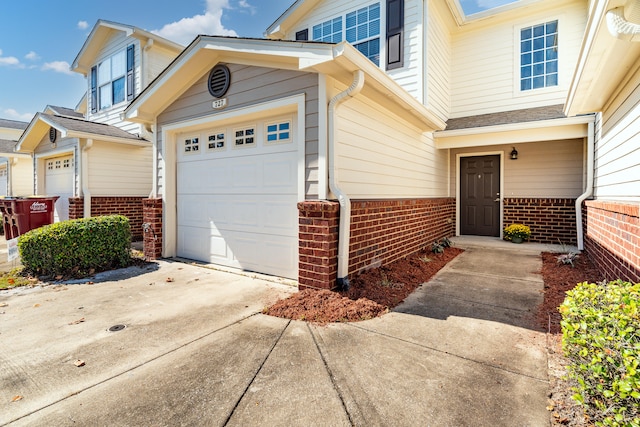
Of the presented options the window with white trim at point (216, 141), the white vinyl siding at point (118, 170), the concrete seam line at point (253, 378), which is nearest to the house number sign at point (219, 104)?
the window with white trim at point (216, 141)

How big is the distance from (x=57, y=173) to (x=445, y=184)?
1142 cm

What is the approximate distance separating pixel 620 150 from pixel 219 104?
5739 mm

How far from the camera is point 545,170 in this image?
797 cm

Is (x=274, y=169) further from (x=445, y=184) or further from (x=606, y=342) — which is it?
(x=445, y=184)

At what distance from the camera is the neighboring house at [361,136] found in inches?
165

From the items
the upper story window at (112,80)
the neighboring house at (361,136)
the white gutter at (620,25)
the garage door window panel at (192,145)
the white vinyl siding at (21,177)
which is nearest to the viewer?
the white gutter at (620,25)

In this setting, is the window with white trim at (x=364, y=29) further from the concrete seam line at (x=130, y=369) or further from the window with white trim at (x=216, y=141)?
the concrete seam line at (x=130, y=369)

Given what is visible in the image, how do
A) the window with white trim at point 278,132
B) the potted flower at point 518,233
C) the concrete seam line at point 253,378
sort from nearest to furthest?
the concrete seam line at point 253,378 < the window with white trim at point 278,132 < the potted flower at point 518,233

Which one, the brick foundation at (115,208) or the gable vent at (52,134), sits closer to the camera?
the brick foundation at (115,208)

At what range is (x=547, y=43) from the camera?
7820 mm

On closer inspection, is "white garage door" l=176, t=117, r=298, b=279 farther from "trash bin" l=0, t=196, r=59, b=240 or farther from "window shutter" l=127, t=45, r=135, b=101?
"window shutter" l=127, t=45, r=135, b=101

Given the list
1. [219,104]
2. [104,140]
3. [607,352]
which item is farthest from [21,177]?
[607,352]

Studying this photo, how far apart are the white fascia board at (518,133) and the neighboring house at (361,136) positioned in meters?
0.03

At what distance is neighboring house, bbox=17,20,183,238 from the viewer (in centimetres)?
837
